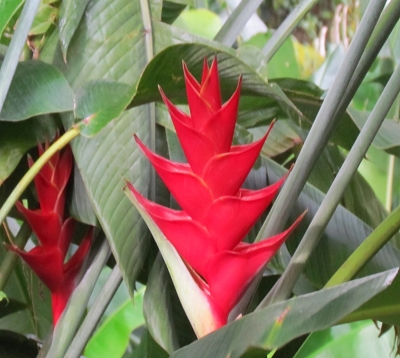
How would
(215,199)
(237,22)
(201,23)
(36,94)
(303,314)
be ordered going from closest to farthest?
(303,314) < (215,199) < (36,94) < (237,22) < (201,23)

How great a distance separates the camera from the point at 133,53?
0.48 meters

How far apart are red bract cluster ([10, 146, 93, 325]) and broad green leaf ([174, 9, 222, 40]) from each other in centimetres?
53

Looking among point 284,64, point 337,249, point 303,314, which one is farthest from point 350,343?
point 284,64

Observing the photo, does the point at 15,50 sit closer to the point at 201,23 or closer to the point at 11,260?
the point at 11,260

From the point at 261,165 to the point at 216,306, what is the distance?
23 cm

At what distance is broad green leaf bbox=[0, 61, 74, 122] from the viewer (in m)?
0.40

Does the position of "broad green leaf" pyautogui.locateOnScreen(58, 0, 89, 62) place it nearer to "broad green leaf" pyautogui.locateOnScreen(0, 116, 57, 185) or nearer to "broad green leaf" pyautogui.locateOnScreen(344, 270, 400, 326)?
"broad green leaf" pyautogui.locateOnScreen(0, 116, 57, 185)

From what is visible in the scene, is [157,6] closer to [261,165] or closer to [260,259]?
[261,165]

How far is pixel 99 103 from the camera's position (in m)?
0.39

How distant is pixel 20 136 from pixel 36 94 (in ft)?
0.20

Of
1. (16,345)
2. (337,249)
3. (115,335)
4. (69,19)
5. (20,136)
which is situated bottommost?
(115,335)

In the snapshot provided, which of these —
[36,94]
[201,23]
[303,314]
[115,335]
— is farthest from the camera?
A: [201,23]

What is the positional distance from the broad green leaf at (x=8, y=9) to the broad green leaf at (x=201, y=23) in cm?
49

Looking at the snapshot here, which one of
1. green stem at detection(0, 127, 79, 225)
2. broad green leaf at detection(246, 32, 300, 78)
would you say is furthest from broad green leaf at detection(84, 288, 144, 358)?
broad green leaf at detection(246, 32, 300, 78)
